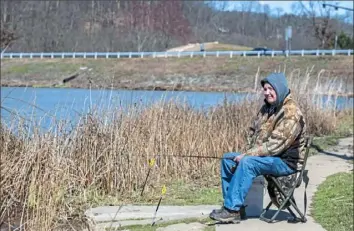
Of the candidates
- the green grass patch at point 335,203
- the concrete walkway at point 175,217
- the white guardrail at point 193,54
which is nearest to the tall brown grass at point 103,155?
the concrete walkway at point 175,217

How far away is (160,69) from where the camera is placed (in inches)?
2095

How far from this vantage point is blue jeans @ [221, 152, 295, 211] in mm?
6094

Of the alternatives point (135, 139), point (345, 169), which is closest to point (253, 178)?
point (135, 139)

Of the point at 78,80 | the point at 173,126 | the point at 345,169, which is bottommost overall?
the point at 78,80

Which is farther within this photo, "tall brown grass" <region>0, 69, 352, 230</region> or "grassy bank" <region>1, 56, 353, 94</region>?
"grassy bank" <region>1, 56, 353, 94</region>

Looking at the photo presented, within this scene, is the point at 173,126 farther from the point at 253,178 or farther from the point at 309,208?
the point at 253,178

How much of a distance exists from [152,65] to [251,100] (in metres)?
41.9

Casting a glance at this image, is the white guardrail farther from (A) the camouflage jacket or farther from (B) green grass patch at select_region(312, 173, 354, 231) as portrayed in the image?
(A) the camouflage jacket

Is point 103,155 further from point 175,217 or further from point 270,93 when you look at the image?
point 270,93

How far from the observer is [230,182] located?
6.23m

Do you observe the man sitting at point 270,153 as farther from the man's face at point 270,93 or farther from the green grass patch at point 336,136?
the green grass patch at point 336,136

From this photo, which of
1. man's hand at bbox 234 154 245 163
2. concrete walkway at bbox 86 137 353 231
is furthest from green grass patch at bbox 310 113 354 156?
man's hand at bbox 234 154 245 163

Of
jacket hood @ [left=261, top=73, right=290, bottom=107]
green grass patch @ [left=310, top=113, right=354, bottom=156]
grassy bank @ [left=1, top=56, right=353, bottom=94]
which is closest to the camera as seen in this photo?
jacket hood @ [left=261, top=73, right=290, bottom=107]

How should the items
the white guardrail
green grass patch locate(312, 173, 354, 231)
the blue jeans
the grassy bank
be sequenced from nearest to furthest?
the blue jeans < green grass patch locate(312, 173, 354, 231) < the grassy bank < the white guardrail
